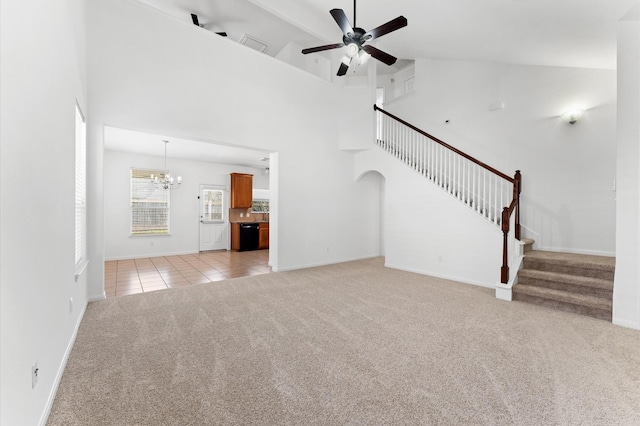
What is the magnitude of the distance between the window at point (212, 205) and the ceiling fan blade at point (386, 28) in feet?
21.7

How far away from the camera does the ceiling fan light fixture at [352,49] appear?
343 cm

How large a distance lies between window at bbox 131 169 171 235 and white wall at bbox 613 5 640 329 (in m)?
8.93

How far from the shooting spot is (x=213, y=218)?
8.62m

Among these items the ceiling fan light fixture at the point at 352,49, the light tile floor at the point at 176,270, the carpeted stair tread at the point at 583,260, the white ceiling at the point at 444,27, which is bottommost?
the light tile floor at the point at 176,270

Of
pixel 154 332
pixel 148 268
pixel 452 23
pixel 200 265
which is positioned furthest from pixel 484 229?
pixel 148 268

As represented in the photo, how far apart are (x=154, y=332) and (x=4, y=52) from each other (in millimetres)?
2496

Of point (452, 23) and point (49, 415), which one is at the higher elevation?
point (452, 23)

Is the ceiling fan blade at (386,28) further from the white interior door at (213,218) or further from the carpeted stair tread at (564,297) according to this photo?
the white interior door at (213,218)

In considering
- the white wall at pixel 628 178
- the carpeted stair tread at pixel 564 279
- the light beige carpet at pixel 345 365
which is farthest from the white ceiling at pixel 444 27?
the light beige carpet at pixel 345 365

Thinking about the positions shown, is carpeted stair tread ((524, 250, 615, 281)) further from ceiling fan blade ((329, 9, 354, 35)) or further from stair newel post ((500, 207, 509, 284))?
ceiling fan blade ((329, 9, 354, 35))

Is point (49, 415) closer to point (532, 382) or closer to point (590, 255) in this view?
Result: point (532, 382)

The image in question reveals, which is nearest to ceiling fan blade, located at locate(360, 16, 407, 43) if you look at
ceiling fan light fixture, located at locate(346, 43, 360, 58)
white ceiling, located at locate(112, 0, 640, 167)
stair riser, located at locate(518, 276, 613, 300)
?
ceiling fan light fixture, located at locate(346, 43, 360, 58)

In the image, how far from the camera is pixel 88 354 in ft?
7.72

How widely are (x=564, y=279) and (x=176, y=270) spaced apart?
21.6 ft
